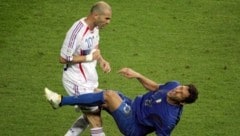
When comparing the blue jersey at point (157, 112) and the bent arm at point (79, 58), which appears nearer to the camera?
the blue jersey at point (157, 112)

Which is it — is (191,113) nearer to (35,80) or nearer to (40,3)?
(35,80)

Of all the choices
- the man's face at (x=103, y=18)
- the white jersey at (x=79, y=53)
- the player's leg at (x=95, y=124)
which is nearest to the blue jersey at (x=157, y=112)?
the player's leg at (x=95, y=124)

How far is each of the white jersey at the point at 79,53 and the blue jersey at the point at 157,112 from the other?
592 mm

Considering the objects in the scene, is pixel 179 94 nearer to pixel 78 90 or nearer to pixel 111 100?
pixel 111 100

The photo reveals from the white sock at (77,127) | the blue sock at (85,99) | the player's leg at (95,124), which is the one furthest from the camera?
the white sock at (77,127)

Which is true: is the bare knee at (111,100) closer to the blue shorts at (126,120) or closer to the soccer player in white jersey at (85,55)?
the blue shorts at (126,120)

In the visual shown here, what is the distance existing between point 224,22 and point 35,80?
3.71 meters

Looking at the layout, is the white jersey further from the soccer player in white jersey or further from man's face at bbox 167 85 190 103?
man's face at bbox 167 85 190 103

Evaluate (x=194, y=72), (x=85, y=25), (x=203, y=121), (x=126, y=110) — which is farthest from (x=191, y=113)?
(x=85, y=25)

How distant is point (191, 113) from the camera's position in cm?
721

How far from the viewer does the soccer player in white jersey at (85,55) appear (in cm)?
570

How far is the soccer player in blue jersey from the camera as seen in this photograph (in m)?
5.53

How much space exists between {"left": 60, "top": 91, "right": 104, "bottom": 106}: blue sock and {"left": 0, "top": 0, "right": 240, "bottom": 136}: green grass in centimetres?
114

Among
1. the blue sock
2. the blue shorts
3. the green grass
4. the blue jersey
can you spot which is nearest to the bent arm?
the blue sock
